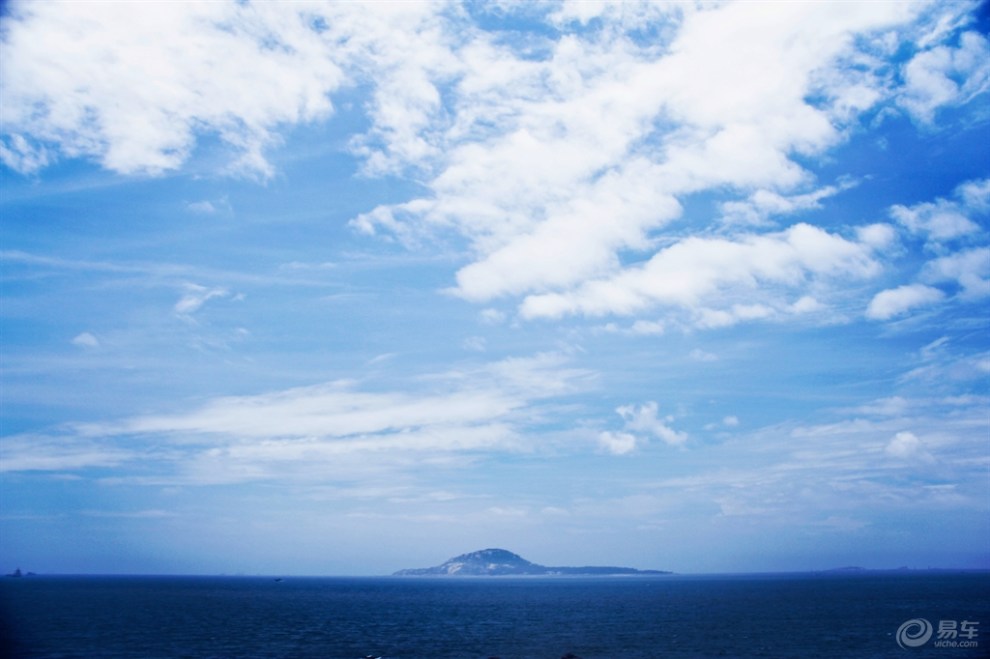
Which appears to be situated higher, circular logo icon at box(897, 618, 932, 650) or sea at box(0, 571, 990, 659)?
circular logo icon at box(897, 618, 932, 650)

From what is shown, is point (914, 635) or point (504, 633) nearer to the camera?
point (914, 635)

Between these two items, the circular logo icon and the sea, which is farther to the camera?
the circular logo icon

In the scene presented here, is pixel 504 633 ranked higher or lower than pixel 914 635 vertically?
lower

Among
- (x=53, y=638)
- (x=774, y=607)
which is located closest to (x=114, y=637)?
(x=53, y=638)

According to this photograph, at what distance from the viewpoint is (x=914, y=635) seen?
219 feet

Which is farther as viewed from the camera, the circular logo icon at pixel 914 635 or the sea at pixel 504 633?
the circular logo icon at pixel 914 635

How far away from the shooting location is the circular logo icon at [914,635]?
61263mm

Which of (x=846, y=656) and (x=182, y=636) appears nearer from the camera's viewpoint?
(x=846, y=656)

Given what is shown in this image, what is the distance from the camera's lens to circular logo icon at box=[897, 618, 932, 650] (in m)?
61.3

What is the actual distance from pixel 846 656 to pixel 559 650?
2329cm

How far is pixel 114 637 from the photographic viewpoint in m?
70.8

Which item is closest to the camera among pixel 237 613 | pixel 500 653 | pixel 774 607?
pixel 500 653

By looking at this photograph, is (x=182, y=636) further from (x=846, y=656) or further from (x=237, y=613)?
(x=846, y=656)

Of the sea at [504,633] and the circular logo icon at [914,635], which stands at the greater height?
the circular logo icon at [914,635]
